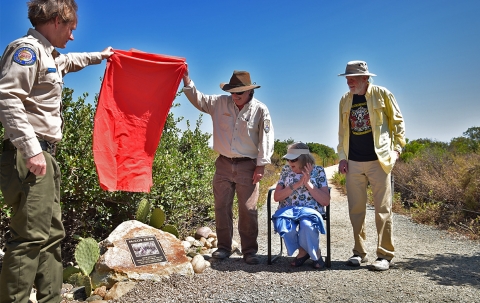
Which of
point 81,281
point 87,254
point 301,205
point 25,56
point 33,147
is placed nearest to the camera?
point 33,147

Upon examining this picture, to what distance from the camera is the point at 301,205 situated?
16.9 ft

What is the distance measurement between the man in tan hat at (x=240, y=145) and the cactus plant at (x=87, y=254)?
1.38m

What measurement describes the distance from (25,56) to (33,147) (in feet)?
2.04

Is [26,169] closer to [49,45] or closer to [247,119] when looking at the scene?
[49,45]

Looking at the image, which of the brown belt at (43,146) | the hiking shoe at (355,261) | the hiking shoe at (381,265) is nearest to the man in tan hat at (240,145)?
the hiking shoe at (355,261)

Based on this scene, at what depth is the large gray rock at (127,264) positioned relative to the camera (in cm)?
428

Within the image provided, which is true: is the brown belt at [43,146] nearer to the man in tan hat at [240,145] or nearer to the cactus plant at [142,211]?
the man in tan hat at [240,145]

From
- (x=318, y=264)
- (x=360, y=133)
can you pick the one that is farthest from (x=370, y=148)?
(x=318, y=264)

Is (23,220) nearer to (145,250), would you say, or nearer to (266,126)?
(145,250)

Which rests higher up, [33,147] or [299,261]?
[33,147]

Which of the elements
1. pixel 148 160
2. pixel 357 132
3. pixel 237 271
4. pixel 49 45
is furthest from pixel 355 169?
pixel 49 45

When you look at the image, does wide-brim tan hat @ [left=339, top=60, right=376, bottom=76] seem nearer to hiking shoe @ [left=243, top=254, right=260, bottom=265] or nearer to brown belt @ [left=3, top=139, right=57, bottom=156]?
hiking shoe @ [left=243, top=254, right=260, bottom=265]

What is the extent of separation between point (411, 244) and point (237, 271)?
128 inches

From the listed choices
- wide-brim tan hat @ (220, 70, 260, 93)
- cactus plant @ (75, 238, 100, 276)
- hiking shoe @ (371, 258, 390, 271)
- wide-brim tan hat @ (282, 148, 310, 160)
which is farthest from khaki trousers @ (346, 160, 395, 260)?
cactus plant @ (75, 238, 100, 276)
